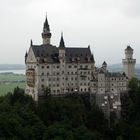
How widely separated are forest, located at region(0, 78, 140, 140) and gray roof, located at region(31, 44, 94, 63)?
8.33 meters

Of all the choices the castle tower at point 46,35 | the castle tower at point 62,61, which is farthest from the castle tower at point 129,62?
the castle tower at point 46,35

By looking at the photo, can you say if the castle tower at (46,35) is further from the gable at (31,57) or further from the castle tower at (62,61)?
the castle tower at (62,61)

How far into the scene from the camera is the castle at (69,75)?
93250mm

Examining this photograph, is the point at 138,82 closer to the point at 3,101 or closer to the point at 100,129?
the point at 100,129

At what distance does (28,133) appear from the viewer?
7425cm

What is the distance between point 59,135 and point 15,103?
17.2 m

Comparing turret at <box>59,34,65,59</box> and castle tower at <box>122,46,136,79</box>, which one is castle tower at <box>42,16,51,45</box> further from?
castle tower at <box>122,46,136,79</box>

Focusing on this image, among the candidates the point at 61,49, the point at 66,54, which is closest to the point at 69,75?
the point at 66,54

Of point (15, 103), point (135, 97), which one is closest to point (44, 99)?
point (15, 103)

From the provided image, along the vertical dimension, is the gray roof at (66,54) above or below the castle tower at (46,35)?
below

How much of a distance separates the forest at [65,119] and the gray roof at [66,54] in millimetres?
8331

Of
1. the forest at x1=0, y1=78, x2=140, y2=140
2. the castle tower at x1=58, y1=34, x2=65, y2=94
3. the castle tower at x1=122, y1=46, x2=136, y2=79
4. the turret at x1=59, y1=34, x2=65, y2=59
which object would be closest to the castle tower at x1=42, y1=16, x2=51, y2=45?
the turret at x1=59, y1=34, x2=65, y2=59

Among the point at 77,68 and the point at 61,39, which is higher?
the point at 61,39

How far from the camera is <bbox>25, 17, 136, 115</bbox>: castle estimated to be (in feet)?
306
